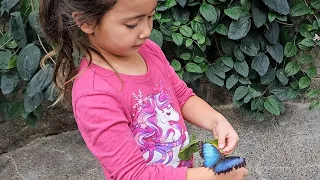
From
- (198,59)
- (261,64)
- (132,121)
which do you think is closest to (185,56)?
(198,59)

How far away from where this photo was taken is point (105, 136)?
1034mm

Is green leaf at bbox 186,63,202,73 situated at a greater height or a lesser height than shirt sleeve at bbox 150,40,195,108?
lesser

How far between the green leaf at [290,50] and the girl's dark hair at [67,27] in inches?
61.5

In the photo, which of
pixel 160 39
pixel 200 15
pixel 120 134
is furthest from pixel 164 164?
pixel 200 15

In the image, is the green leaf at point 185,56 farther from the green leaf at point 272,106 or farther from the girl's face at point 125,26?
the girl's face at point 125,26

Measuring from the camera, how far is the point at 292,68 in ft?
8.42

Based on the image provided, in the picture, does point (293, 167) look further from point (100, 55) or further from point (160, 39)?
point (100, 55)

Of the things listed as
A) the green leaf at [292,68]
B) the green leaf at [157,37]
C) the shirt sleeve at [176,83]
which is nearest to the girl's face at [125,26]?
the shirt sleeve at [176,83]

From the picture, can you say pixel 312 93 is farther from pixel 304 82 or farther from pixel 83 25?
pixel 83 25

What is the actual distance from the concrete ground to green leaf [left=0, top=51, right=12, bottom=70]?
0.51 m

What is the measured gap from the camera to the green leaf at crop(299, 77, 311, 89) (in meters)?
2.54

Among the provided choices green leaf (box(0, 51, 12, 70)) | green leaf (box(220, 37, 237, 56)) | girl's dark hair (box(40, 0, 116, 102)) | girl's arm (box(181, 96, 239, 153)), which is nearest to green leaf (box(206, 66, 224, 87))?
green leaf (box(220, 37, 237, 56))

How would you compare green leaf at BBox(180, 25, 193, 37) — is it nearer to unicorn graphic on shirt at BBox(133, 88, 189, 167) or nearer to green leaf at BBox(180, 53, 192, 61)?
green leaf at BBox(180, 53, 192, 61)

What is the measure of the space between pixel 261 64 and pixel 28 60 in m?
1.12
